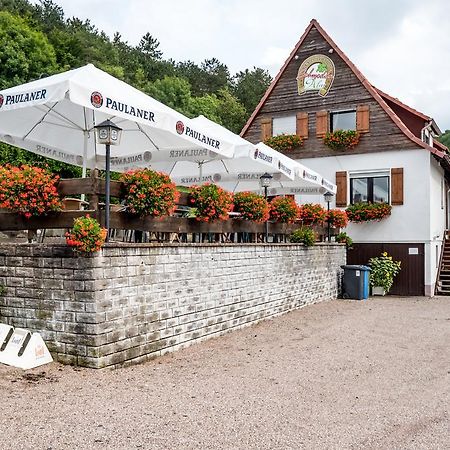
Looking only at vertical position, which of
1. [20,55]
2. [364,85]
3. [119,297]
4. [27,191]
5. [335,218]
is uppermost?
[20,55]

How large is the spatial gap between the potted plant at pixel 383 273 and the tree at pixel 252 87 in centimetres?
3045

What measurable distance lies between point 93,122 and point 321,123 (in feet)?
37.5

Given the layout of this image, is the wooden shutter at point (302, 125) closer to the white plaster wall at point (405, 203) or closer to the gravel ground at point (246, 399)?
the white plaster wall at point (405, 203)

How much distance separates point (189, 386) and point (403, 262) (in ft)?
41.7

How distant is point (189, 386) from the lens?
6020 millimetres

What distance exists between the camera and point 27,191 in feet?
22.4

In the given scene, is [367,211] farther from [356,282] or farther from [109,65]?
[109,65]

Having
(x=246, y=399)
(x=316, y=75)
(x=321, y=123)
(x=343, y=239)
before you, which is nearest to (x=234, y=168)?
(x=343, y=239)

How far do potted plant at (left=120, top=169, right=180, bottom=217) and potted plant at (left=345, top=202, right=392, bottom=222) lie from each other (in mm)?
11178

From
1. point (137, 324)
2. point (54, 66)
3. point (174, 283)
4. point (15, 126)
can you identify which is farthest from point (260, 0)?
point (54, 66)

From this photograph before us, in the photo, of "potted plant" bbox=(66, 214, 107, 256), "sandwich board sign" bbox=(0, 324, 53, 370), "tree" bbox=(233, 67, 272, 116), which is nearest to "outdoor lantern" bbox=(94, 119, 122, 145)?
"potted plant" bbox=(66, 214, 107, 256)

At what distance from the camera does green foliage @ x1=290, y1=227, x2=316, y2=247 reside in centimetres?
1281

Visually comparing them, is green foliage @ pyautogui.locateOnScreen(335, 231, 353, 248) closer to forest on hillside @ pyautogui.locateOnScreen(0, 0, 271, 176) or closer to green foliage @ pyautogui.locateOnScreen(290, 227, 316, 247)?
green foliage @ pyautogui.locateOnScreen(290, 227, 316, 247)

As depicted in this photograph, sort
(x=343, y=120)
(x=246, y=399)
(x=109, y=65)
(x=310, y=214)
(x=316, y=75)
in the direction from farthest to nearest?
1. (x=109, y=65)
2. (x=316, y=75)
3. (x=343, y=120)
4. (x=310, y=214)
5. (x=246, y=399)
